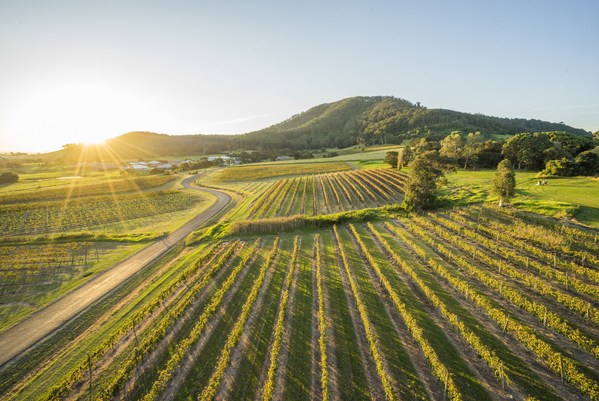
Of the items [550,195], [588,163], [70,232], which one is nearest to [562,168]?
[588,163]

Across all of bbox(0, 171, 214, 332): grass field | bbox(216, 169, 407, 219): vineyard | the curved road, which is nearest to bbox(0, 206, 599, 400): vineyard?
the curved road

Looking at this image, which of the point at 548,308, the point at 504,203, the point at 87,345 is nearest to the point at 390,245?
the point at 548,308

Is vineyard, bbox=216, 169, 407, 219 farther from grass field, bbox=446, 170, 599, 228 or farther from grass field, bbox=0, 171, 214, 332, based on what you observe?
grass field, bbox=0, 171, 214, 332

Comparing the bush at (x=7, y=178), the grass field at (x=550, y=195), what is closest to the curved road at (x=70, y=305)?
the grass field at (x=550, y=195)

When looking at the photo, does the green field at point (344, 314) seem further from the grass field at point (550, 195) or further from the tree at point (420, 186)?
the tree at point (420, 186)

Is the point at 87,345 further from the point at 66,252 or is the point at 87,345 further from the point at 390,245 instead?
the point at 390,245

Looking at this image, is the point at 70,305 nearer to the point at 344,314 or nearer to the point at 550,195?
the point at 344,314

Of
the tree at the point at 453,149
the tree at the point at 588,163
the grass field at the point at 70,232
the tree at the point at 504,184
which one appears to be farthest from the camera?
the tree at the point at 453,149
